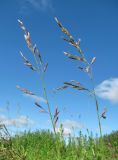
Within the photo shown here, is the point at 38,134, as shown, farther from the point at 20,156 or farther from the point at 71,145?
the point at 20,156

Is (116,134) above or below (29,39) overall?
above

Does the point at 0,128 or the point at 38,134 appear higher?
the point at 38,134

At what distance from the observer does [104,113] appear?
101 inches

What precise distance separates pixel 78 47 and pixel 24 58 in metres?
0.57

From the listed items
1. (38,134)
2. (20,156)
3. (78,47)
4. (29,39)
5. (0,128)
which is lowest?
(20,156)

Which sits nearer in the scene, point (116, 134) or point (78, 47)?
point (78, 47)

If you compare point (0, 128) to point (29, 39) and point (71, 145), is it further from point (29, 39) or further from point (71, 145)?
point (71, 145)

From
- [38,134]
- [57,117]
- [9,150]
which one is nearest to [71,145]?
[38,134]

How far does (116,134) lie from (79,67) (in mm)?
12416

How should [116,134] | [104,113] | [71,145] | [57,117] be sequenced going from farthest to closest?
[116,134], [71,145], [57,117], [104,113]

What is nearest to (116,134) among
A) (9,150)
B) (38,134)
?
(38,134)

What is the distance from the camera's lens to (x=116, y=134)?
14602 mm

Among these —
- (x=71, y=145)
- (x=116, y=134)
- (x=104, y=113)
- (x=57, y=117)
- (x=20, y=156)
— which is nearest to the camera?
(x=104, y=113)

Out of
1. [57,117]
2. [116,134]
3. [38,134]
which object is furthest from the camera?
[116,134]
